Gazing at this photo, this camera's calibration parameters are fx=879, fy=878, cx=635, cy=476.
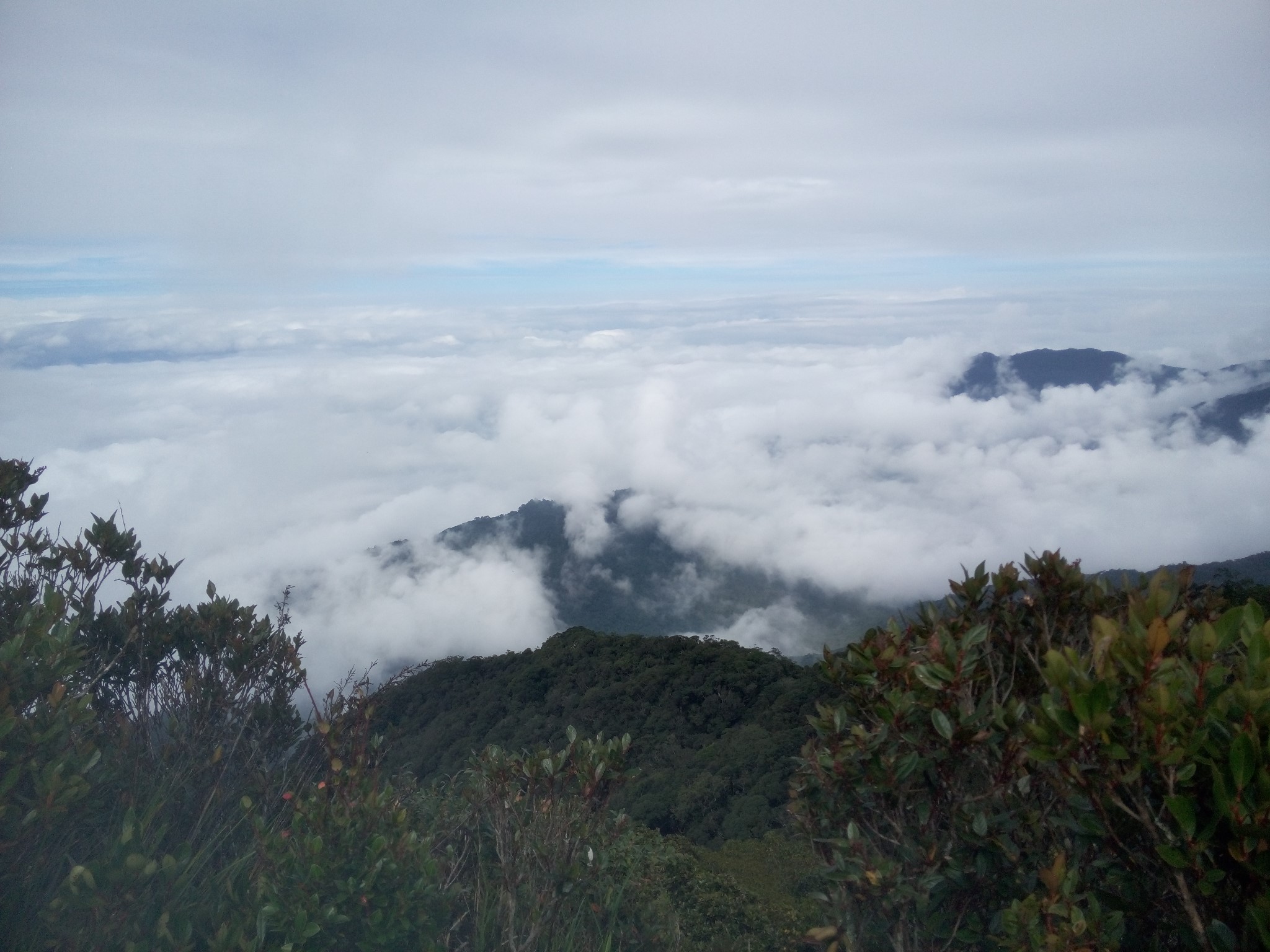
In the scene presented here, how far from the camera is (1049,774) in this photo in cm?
240


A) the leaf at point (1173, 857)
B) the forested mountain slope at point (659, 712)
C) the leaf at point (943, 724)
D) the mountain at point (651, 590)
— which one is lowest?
the mountain at point (651, 590)

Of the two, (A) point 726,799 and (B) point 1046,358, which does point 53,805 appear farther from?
(B) point 1046,358

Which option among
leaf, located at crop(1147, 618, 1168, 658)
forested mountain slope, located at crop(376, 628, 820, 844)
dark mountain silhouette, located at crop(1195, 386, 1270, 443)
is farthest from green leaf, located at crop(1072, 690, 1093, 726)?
dark mountain silhouette, located at crop(1195, 386, 1270, 443)

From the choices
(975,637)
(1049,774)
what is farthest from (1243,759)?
(975,637)

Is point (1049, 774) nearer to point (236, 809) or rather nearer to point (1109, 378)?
point (236, 809)

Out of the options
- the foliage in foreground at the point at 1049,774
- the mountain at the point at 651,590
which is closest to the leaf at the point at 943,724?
the foliage in foreground at the point at 1049,774

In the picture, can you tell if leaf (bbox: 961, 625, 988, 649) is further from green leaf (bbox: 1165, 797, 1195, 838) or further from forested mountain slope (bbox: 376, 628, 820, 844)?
forested mountain slope (bbox: 376, 628, 820, 844)

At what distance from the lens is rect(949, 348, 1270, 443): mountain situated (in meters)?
39.5

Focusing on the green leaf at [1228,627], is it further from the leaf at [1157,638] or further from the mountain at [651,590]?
the mountain at [651,590]

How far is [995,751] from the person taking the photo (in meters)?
2.50

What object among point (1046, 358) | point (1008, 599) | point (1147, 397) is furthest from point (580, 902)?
point (1046, 358)

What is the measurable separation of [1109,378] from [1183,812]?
78.4 m

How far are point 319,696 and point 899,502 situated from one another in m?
76.3

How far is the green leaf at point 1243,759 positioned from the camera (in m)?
1.79
